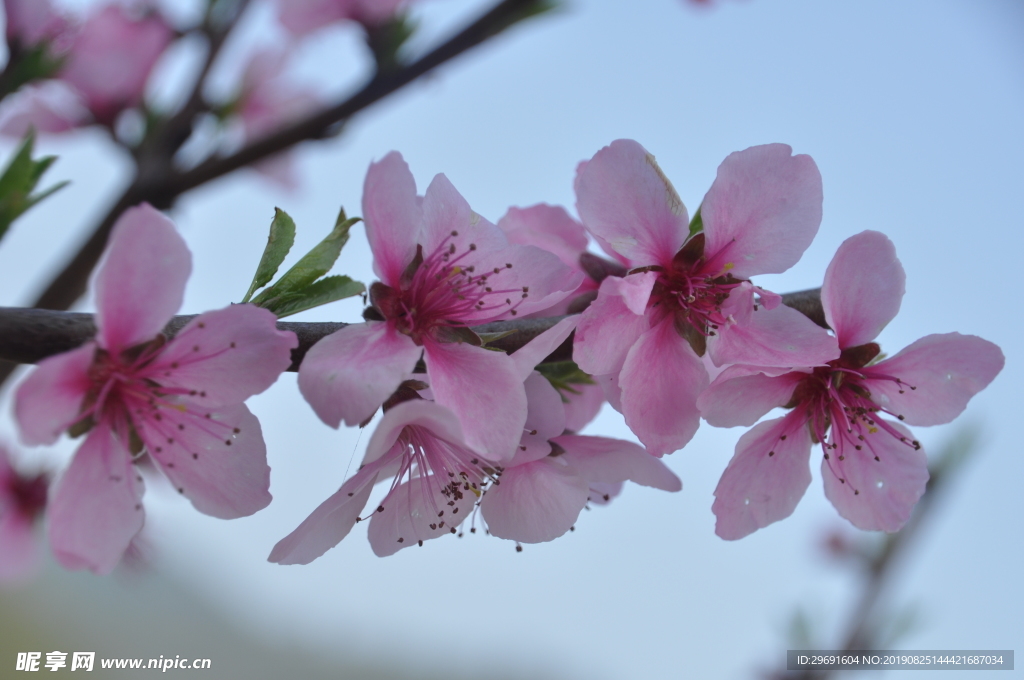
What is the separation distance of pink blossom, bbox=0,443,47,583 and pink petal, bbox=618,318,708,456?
194cm

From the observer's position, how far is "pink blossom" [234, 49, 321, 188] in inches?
94.2

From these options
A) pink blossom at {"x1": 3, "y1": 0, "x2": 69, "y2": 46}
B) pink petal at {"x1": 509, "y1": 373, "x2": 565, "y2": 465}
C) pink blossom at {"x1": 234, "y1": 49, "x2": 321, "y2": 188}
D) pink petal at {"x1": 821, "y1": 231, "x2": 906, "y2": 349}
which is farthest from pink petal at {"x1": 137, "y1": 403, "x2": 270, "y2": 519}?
pink blossom at {"x1": 234, "y1": 49, "x2": 321, "y2": 188}

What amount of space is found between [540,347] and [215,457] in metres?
0.42

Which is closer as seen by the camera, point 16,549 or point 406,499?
point 406,499

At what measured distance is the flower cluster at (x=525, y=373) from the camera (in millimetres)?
753

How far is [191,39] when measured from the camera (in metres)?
2.19

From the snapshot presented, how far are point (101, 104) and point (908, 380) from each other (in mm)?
A: 2212

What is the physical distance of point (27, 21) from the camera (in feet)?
5.38

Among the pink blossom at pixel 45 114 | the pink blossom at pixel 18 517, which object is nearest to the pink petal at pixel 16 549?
the pink blossom at pixel 18 517

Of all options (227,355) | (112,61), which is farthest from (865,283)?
(112,61)

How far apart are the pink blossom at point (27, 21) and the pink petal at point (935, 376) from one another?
1.92 m

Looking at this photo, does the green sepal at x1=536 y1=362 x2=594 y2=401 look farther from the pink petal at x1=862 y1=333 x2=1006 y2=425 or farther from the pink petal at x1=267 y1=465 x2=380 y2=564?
the pink petal at x1=862 y1=333 x2=1006 y2=425

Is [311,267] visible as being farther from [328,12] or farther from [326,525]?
[328,12]

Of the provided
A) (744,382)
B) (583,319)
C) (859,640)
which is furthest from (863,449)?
(859,640)
